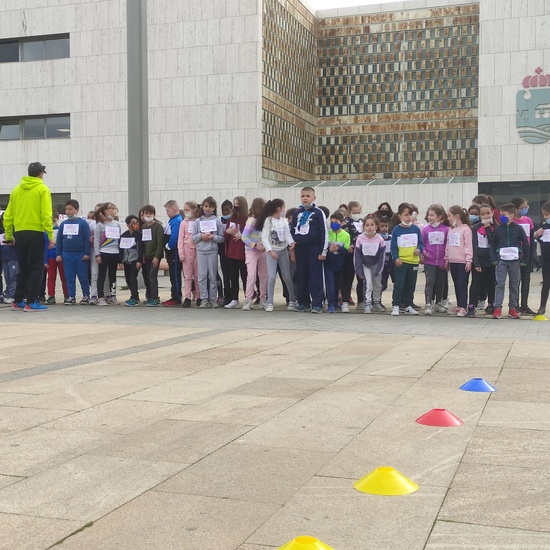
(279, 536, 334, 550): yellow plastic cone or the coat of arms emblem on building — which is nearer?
(279, 536, 334, 550): yellow plastic cone

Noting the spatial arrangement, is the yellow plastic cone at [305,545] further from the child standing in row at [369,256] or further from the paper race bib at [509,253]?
the child standing in row at [369,256]

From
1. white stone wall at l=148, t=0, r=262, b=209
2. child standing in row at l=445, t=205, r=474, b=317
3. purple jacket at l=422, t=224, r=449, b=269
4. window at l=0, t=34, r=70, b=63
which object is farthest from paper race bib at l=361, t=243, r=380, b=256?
window at l=0, t=34, r=70, b=63

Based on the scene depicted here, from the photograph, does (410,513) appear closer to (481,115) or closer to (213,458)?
(213,458)

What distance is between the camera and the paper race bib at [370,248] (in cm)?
1357

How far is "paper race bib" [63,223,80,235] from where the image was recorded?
14.9 metres

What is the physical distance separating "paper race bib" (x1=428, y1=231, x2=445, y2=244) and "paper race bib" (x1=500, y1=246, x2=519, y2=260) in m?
0.96

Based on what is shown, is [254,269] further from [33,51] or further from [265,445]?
[33,51]

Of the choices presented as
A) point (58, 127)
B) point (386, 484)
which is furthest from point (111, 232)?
point (58, 127)

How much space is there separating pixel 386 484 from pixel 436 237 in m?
9.73

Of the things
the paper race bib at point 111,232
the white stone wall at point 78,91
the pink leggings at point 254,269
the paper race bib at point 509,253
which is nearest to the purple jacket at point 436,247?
the paper race bib at point 509,253

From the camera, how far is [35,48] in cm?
4097

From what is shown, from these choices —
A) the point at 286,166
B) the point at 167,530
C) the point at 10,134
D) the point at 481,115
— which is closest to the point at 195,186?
the point at 286,166

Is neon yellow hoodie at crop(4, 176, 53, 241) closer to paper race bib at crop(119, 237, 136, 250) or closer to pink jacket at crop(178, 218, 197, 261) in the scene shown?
paper race bib at crop(119, 237, 136, 250)

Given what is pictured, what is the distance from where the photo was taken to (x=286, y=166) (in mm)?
40094
